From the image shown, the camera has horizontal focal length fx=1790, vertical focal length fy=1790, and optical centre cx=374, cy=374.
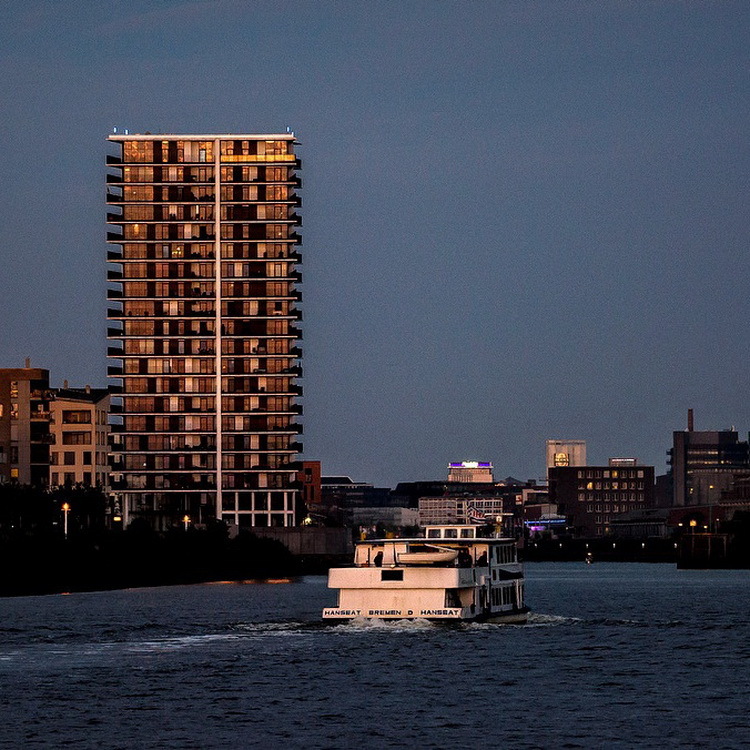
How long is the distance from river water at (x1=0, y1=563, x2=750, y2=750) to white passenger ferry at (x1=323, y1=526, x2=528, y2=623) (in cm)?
122

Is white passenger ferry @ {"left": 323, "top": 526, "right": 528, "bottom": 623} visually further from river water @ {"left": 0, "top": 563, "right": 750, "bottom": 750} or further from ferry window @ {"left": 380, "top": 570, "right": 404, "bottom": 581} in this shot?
river water @ {"left": 0, "top": 563, "right": 750, "bottom": 750}

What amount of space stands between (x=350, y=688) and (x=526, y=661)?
46.2ft

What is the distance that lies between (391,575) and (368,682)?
19.3 m

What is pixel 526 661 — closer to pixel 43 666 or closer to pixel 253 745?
pixel 43 666

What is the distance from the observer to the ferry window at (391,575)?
92750 millimetres

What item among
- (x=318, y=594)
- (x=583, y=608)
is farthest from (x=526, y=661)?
(x=318, y=594)

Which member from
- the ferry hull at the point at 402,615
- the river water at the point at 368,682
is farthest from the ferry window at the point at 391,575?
the river water at the point at 368,682

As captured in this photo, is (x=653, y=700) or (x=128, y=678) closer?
(x=653, y=700)

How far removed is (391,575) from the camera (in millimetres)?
92875

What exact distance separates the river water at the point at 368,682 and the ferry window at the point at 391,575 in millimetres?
2671

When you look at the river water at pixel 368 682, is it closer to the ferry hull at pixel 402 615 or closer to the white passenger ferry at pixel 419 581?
the ferry hull at pixel 402 615

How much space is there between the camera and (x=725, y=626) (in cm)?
11306

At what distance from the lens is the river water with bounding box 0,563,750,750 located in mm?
58844

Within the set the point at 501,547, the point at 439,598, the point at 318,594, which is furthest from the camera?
the point at 318,594
